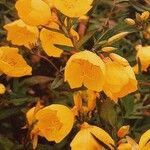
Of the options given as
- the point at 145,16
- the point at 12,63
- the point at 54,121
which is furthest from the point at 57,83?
the point at 145,16

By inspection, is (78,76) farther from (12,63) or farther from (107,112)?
(12,63)

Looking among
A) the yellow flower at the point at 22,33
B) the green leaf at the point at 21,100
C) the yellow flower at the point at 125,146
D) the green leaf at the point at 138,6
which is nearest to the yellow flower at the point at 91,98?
the yellow flower at the point at 125,146

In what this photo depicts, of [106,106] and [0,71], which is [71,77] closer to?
[106,106]

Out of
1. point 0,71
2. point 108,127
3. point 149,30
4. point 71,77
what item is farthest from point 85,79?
point 149,30

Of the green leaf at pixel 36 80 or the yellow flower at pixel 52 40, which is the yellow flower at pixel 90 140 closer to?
the yellow flower at pixel 52 40

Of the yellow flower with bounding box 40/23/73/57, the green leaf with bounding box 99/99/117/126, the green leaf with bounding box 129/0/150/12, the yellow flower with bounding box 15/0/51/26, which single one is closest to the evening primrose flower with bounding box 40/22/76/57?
the yellow flower with bounding box 40/23/73/57

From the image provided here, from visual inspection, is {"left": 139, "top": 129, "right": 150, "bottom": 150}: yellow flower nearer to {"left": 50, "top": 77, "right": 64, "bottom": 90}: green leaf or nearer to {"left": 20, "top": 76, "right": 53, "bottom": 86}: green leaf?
{"left": 50, "top": 77, "right": 64, "bottom": 90}: green leaf
